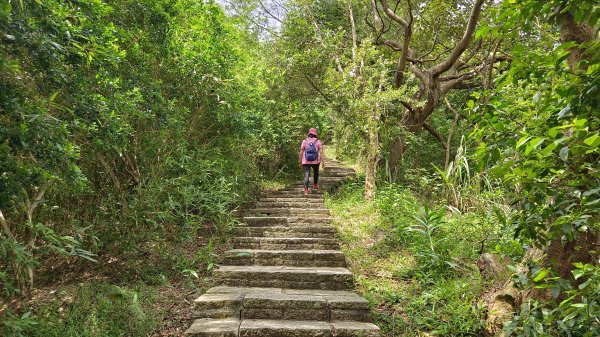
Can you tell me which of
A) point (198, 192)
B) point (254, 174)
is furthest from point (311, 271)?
point (254, 174)

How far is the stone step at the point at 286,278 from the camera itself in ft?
15.6

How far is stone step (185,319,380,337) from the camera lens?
3660mm

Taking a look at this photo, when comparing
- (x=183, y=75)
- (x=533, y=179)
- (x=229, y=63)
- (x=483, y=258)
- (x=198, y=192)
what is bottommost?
(x=483, y=258)

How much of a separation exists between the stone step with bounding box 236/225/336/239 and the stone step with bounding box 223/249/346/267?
826 mm

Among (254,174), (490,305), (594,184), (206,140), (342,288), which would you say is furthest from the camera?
(254,174)

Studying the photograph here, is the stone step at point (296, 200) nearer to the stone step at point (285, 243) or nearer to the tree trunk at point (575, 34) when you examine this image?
the stone step at point (285, 243)

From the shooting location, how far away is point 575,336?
8.93 feet

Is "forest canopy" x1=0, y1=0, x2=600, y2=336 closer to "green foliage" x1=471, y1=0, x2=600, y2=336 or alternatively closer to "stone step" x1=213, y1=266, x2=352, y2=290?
"green foliage" x1=471, y1=0, x2=600, y2=336

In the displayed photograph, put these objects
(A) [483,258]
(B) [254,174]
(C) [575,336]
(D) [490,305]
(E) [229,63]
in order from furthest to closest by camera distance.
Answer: (B) [254,174], (E) [229,63], (A) [483,258], (D) [490,305], (C) [575,336]

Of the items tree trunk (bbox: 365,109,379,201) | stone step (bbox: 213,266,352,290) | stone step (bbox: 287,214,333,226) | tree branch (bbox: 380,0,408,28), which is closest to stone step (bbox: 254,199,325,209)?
stone step (bbox: 287,214,333,226)

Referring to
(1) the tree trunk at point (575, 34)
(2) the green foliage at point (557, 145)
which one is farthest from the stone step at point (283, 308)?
(1) the tree trunk at point (575, 34)

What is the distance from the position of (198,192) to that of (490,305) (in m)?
4.09

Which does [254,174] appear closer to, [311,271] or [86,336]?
[311,271]

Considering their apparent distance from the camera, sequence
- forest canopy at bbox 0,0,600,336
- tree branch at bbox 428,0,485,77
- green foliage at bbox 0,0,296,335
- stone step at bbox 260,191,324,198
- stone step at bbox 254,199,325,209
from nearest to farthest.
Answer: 1. forest canopy at bbox 0,0,600,336
2. green foliage at bbox 0,0,296,335
3. tree branch at bbox 428,0,485,77
4. stone step at bbox 254,199,325,209
5. stone step at bbox 260,191,324,198
